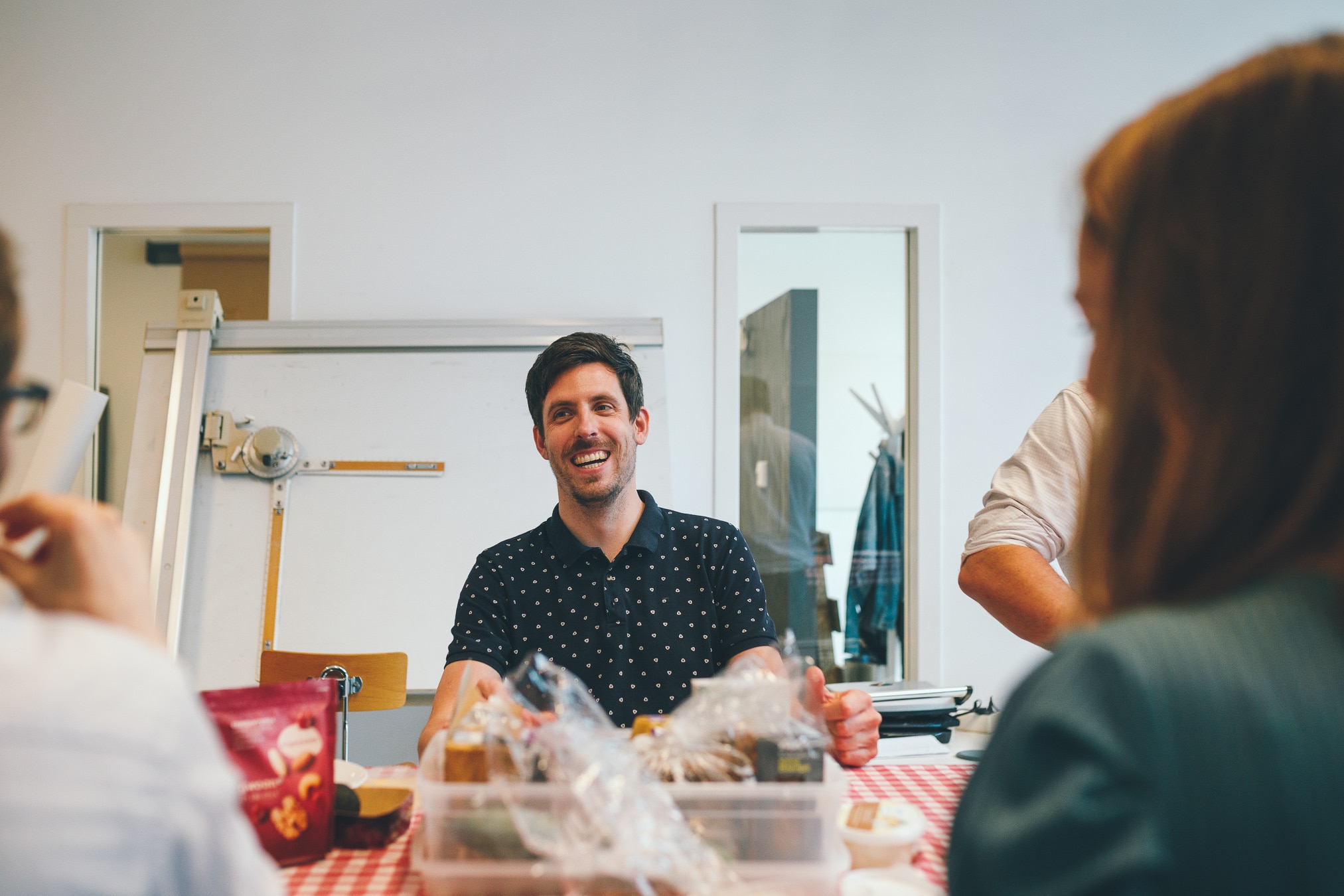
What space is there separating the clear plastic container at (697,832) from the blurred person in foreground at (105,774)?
0.26 meters

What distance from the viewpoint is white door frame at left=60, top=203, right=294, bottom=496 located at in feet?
9.61

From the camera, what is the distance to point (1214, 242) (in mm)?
486

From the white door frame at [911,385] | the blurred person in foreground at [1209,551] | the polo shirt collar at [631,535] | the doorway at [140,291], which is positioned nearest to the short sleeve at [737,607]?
the polo shirt collar at [631,535]

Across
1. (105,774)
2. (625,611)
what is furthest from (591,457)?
(105,774)

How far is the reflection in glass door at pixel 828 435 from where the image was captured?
10.0 ft

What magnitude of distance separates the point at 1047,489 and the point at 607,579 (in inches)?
33.6

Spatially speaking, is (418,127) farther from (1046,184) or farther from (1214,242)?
(1214,242)

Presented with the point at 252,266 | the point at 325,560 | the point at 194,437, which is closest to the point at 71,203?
the point at 252,266

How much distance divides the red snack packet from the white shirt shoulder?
1.36 feet

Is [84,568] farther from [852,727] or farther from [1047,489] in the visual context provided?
[1047,489]

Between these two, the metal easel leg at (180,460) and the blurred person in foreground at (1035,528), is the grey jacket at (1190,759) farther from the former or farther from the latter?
the metal easel leg at (180,460)

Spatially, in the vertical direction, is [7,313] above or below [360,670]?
above

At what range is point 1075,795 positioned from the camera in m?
0.43

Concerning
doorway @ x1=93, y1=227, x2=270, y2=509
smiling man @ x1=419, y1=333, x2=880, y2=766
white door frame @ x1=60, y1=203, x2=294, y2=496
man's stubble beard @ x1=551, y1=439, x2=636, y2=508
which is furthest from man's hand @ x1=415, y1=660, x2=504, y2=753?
doorway @ x1=93, y1=227, x2=270, y2=509
